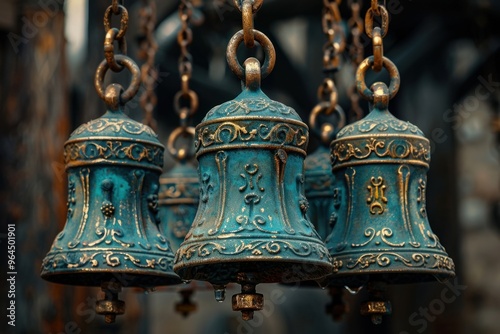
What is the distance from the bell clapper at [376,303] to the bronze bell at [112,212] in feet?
1.85

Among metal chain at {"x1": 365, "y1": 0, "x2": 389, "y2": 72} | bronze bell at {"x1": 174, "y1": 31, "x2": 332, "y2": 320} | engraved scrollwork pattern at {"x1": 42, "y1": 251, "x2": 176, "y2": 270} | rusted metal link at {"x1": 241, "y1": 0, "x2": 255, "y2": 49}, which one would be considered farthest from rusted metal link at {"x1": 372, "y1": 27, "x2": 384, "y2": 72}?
engraved scrollwork pattern at {"x1": 42, "y1": 251, "x2": 176, "y2": 270}

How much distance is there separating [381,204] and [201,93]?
4.07 meters

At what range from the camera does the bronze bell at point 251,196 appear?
3693mm

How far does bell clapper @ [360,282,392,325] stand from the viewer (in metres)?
4.30

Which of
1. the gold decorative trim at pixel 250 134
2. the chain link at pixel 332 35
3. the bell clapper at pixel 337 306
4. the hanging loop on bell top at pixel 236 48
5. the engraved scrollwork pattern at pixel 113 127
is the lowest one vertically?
the bell clapper at pixel 337 306

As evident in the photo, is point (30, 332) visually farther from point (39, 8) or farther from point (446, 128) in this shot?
point (446, 128)

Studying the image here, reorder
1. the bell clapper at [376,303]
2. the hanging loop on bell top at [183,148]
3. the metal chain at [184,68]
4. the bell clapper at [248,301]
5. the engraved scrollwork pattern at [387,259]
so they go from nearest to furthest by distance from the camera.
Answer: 1. the bell clapper at [248,301]
2. the engraved scrollwork pattern at [387,259]
3. the bell clapper at [376,303]
4. the metal chain at [184,68]
5. the hanging loop on bell top at [183,148]

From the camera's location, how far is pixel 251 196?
3770 mm

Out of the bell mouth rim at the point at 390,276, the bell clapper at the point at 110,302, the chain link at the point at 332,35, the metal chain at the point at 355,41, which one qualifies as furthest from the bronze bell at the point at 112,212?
the metal chain at the point at 355,41

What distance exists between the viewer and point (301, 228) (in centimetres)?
378

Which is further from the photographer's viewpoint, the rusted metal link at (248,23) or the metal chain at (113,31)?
the metal chain at (113,31)

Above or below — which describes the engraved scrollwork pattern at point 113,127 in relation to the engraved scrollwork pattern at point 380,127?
above

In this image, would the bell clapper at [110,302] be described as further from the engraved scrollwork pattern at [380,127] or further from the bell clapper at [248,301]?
the engraved scrollwork pattern at [380,127]

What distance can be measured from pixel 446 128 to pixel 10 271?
258 centimetres
